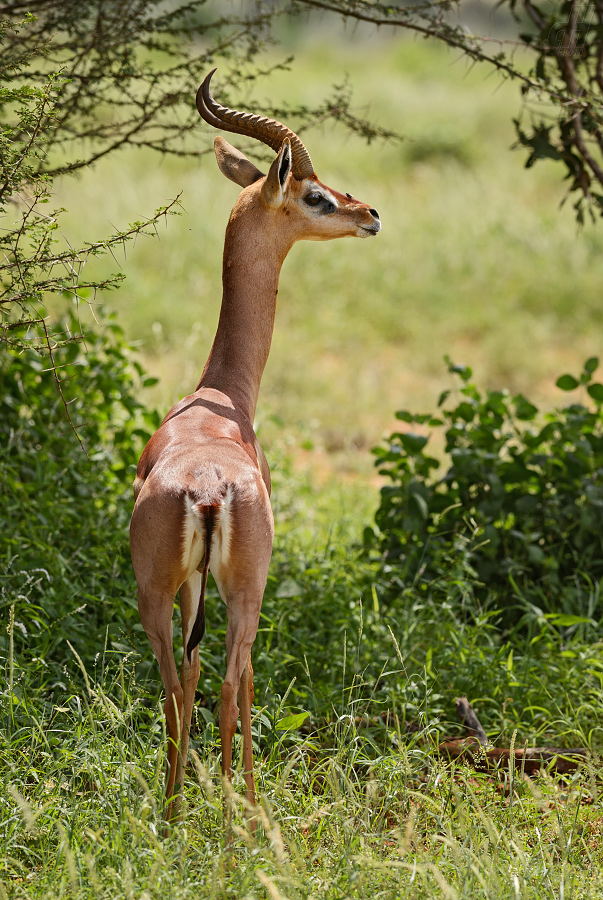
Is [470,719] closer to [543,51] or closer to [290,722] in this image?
[290,722]

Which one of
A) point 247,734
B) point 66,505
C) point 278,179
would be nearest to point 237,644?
point 247,734

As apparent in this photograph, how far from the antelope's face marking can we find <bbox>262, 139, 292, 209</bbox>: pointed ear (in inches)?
3.2

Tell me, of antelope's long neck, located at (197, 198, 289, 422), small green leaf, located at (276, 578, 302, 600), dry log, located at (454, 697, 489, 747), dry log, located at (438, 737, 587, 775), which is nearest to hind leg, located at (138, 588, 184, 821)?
antelope's long neck, located at (197, 198, 289, 422)

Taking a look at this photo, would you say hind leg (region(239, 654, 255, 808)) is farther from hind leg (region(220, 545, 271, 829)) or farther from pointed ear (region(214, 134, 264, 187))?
pointed ear (region(214, 134, 264, 187))

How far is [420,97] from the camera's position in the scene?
17203 millimetres

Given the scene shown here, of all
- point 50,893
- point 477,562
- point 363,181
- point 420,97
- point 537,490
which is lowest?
point 50,893

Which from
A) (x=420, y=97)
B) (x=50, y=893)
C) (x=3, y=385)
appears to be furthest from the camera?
(x=420, y=97)

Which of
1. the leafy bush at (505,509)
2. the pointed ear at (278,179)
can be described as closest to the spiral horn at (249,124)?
the pointed ear at (278,179)

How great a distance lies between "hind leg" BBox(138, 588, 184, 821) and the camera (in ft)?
8.34

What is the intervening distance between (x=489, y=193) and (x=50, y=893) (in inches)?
455

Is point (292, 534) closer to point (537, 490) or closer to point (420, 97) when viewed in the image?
point (537, 490)

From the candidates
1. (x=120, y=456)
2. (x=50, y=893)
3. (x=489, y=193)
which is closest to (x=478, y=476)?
(x=120, y=456)

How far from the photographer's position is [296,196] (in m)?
3.28

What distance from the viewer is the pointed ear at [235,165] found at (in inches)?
136
